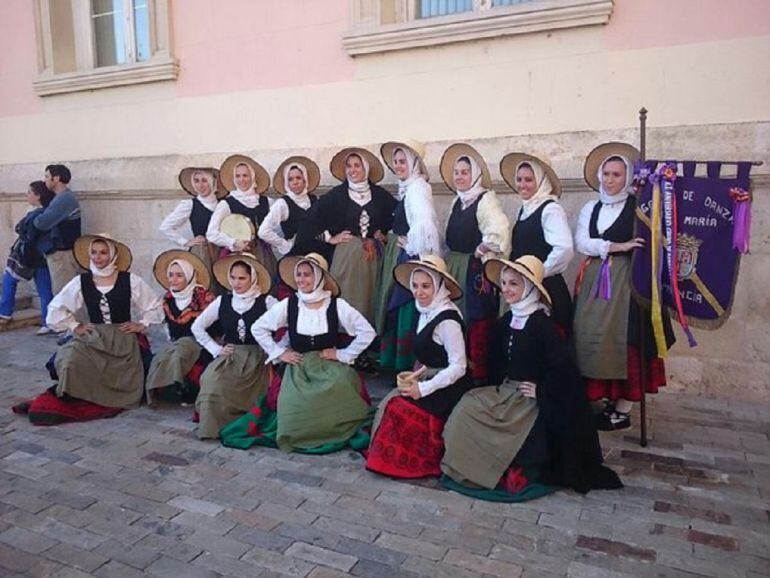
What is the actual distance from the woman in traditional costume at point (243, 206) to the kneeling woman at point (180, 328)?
1.63 ft

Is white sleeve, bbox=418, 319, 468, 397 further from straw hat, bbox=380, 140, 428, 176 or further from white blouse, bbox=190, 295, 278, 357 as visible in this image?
straw hat, bbox=380, 140, 428, 176

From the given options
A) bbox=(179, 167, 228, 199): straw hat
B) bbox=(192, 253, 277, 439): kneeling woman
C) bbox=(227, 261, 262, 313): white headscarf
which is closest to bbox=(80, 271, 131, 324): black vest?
bbox=(192, 253, 277, 439): kneeling woman

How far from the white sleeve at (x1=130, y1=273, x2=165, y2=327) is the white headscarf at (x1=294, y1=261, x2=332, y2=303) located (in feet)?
4.97

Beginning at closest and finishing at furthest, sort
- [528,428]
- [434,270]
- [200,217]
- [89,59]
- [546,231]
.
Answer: [528,428]
[434,270]
[546,231]
[200,217]
[89,59]

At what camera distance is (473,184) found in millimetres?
4695

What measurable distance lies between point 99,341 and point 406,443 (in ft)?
8.72

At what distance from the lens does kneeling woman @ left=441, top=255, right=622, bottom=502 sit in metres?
3.38

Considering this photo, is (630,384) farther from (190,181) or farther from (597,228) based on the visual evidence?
(190,181)

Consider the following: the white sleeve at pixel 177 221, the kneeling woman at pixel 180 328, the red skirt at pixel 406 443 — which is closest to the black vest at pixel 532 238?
the red skirt at pixel 406 443

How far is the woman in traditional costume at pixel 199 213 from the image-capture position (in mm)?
5852

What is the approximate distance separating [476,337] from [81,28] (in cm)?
711

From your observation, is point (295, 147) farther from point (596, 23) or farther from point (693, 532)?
point (693, 532)

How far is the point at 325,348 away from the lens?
14.2ft

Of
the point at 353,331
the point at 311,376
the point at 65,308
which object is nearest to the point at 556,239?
the point at 353,331
